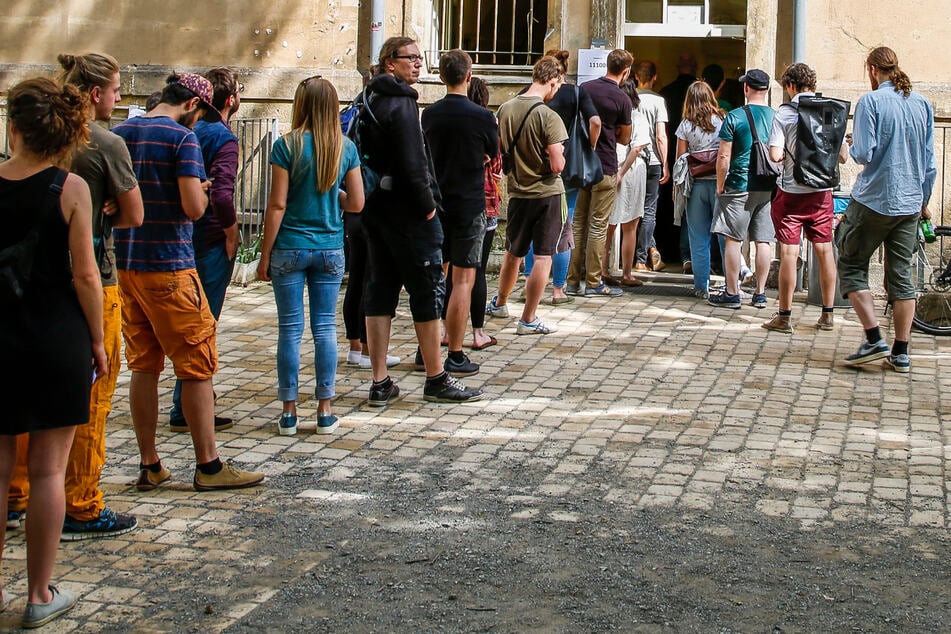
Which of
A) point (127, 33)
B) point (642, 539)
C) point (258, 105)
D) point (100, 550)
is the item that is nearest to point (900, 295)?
point (642, 539)

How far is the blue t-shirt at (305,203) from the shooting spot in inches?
264

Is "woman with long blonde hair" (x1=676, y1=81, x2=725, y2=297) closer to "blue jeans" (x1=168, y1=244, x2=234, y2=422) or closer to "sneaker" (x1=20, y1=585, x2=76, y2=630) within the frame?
"blue jeans" (x1=168, y1=244, x2=234, y2=422)

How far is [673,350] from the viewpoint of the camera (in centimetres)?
957

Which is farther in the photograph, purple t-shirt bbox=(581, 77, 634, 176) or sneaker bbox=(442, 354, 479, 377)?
purple t-shirt bbox=(581, 77, 634, 176)

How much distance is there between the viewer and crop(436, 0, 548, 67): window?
13117 millimetres

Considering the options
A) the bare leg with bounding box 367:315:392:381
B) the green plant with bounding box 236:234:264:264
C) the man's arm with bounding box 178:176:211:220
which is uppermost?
the man's arm with bounding box 178:176:211:220

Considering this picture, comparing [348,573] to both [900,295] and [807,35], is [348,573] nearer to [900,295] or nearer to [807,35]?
[900,295]

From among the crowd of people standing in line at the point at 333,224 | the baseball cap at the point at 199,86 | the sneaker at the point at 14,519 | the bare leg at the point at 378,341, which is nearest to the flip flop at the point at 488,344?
the crowd of people standing in line at the point at 333,224

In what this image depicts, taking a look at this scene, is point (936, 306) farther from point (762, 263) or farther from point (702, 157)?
point (702, 157)

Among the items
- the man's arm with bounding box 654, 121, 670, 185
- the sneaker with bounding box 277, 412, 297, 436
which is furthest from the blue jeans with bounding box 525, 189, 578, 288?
the sneaker with bounding box 277, 412, 297, 436

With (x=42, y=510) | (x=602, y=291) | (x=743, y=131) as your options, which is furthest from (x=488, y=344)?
(x=42, y=510)

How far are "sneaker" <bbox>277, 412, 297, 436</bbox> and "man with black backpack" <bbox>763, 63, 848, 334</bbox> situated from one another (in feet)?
14.6

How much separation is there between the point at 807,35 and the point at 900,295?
4.45 meters

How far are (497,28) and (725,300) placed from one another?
382 centimetres
